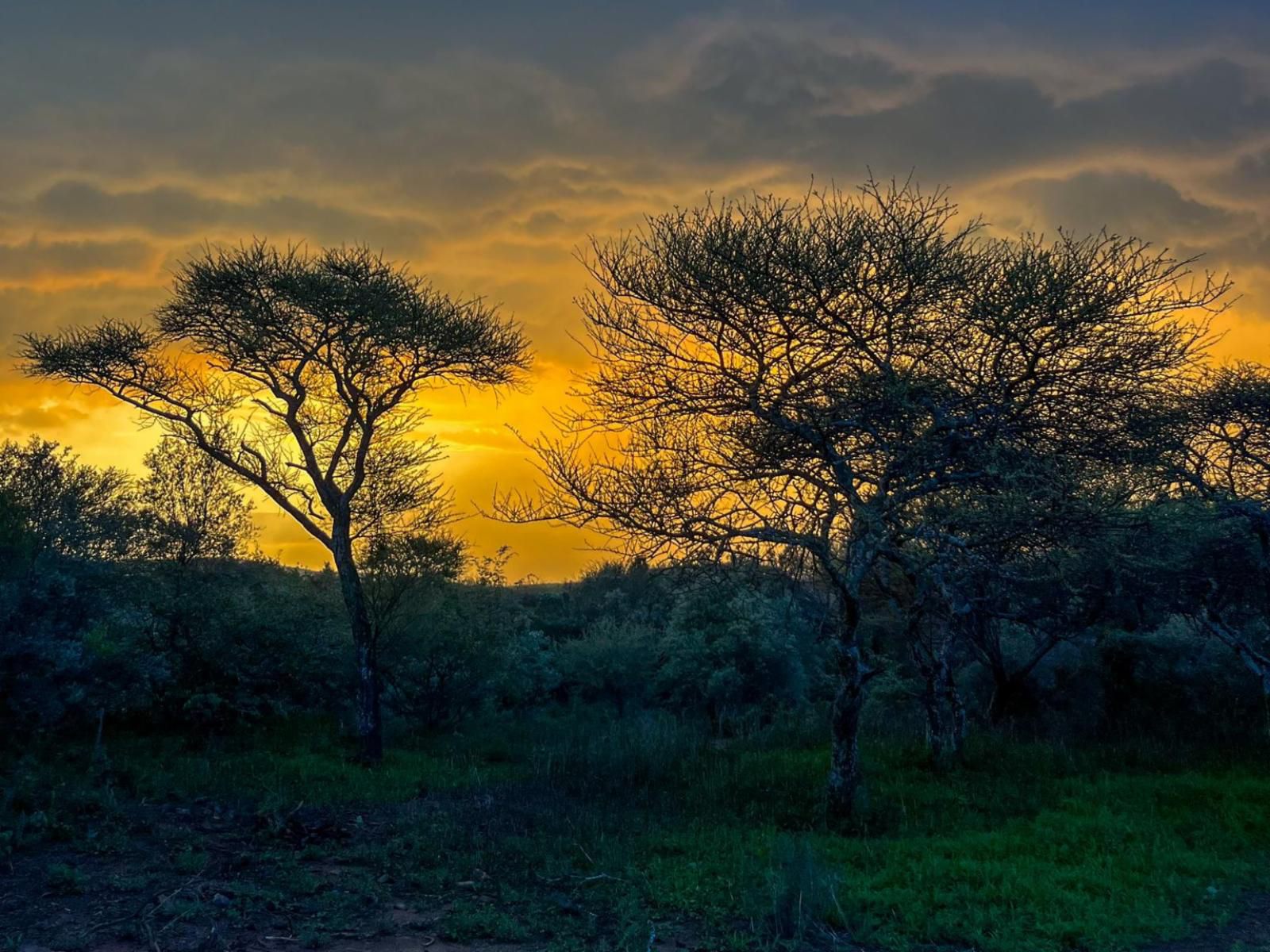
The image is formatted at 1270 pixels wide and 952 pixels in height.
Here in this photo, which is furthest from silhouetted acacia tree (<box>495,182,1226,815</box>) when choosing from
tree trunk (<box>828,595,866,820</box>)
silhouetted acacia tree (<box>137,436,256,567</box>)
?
silhouetted acacia tree (<box>137,436,256,567</box>)

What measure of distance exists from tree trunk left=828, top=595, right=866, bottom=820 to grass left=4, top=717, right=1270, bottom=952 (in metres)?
0.38

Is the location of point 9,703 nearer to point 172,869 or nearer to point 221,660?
point 172,869

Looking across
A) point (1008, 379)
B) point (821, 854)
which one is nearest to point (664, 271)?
point (1008, 379)

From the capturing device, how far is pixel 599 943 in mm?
8352

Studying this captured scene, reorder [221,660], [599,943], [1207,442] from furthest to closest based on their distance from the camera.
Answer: [221,660]
[1207,442]
[599,943]

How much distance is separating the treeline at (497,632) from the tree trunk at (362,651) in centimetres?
223

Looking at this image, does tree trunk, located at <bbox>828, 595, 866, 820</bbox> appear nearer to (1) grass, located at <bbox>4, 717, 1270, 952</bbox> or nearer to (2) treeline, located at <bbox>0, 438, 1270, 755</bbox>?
(1) grass, located at <bbox>4, 717, 1270, 952</bbox>

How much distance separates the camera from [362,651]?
18.6 meters

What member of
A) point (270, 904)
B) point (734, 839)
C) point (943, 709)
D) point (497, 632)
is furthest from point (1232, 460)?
point (270, 904)

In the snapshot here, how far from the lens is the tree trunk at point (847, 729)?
13078 millimetres

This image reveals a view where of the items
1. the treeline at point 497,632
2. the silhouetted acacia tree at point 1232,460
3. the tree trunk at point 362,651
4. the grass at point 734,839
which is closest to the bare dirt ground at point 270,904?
the grass at point 734,839

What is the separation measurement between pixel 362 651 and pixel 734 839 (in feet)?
30.9

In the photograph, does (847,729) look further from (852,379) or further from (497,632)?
(497,632)

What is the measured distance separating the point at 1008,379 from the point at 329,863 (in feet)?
35.1
